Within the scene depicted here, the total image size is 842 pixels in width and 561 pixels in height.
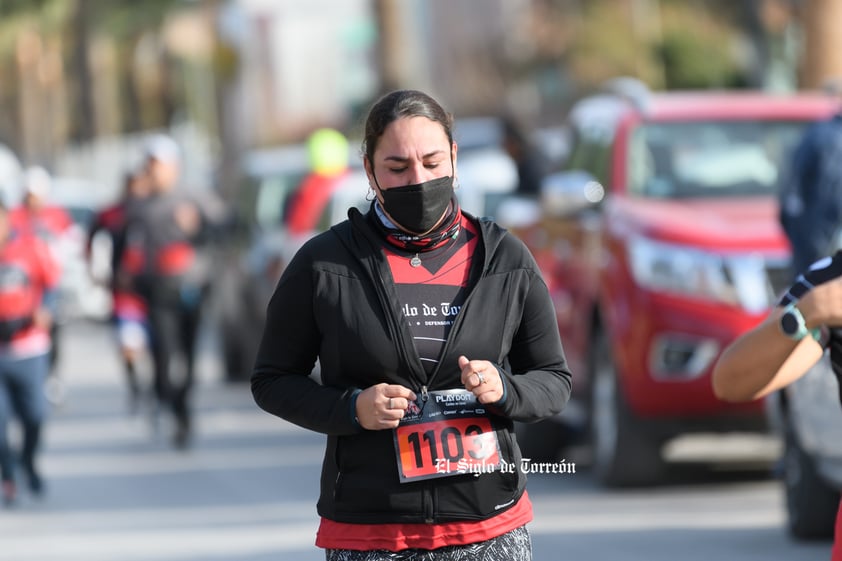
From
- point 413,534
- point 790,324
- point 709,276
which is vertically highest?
point 790,324

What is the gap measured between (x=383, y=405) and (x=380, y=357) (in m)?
0.15

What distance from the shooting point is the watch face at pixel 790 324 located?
4047 millimetres

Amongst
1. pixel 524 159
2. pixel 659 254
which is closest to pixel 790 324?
pixel 659 254

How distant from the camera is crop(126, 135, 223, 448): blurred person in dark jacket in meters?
15.0

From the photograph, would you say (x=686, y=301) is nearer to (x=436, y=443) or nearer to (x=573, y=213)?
(x=573, y=213)

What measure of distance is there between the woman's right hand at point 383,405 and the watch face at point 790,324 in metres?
0.86

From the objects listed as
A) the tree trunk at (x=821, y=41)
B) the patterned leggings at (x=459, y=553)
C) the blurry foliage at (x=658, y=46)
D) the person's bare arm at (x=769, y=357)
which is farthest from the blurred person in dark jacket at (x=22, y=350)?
the blurry foliage at (x=658, y=46)

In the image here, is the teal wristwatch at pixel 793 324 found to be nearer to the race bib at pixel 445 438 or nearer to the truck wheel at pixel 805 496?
the race bib at pixel 445 438

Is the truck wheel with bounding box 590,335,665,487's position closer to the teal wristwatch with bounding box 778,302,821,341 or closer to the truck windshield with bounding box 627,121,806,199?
the truck windshield with bounding box 627,121,806,199

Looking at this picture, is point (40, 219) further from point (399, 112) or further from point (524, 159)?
point (399, 112)

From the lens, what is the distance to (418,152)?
4.57 meters

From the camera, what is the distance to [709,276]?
33.9ft

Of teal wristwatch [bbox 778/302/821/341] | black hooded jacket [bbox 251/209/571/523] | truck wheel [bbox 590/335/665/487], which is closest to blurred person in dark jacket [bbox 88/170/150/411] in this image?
truck wheel [bbox 590/335/665/487]

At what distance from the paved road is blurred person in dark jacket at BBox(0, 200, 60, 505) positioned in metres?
0.27
